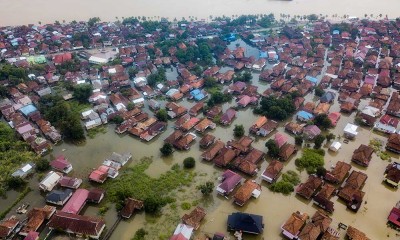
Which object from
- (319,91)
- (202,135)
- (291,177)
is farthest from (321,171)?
(319,91)

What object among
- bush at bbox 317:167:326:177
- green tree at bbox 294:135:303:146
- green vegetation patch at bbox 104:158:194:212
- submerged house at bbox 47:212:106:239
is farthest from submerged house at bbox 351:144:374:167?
submerged house at bbox 47:212:106:239

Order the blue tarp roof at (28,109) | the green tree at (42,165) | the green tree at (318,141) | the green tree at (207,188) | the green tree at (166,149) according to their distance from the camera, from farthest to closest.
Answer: the blue tarp roof at (28,109) → the green tree at (318,141) → the green tree at (166,149) → the green tree at (42,165) → the green tree at (207,188)

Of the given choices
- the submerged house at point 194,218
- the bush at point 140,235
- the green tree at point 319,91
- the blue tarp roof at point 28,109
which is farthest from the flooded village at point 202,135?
the green tree at point 319,91

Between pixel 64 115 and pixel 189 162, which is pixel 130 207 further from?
pixel 64 115

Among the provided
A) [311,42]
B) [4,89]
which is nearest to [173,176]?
[4,89]

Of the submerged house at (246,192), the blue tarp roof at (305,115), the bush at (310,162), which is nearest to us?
the submerged house at (246,192)

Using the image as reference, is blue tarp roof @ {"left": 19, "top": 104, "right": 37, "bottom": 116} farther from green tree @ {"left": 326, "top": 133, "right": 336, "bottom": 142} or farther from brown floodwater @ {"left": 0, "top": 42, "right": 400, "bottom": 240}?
green tree @ {"left": 326, "top": 133, "right": 336, "bottom": 142}

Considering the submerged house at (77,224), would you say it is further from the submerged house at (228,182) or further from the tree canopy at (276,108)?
the tree canopy at (276,108)

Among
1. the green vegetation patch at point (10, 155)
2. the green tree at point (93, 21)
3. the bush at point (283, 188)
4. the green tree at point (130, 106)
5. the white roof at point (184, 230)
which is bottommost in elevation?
the bush at point (283, 188)
